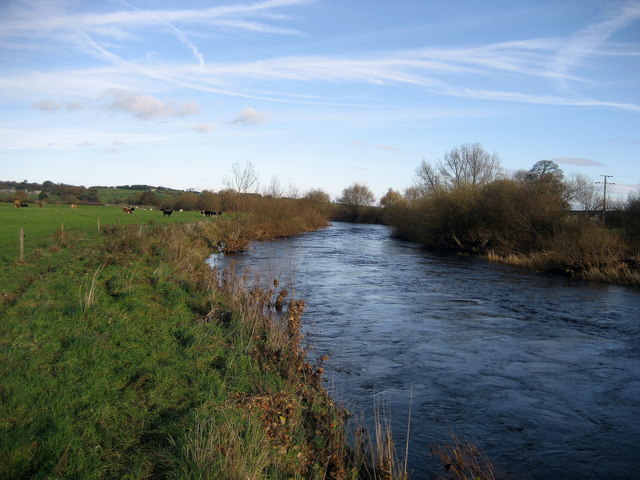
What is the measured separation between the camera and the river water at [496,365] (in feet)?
24.7

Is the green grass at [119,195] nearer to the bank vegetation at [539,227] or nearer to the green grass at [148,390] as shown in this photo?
the bank vegetation at [539,227]

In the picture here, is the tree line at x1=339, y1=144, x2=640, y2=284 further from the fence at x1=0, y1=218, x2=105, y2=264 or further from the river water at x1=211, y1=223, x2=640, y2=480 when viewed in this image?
the fence at x1=0, y1=218, x2=105, y2=264

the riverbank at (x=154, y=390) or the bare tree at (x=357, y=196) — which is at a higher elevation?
the bare tree at (x=357, y=196)

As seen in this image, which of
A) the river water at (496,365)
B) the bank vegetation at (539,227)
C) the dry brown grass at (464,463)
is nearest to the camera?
the dry brown grass at (464,463)

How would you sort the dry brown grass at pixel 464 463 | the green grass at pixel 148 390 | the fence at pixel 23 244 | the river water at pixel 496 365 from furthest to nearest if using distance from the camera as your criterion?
the fence at pixel 23 244 → the river water at pixel 496 365 → the dry brown grass at pixel 464 463 → the green grass at pixel 148 390

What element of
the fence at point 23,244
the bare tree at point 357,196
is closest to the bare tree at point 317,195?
the bare tree at point 357,196

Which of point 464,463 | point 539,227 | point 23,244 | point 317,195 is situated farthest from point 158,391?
point 317,195

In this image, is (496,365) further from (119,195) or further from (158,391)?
(119,195)

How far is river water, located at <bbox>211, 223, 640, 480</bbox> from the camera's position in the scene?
24.7 ft

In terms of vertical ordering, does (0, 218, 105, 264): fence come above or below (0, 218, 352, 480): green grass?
above

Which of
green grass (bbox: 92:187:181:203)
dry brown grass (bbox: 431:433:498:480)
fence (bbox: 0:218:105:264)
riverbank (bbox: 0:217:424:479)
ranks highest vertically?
green grass (bbox: 92:187:181:203)

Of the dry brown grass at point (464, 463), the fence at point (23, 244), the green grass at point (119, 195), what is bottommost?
the dry brown grass at point (464, 463)

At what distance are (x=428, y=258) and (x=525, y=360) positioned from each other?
22263 mm

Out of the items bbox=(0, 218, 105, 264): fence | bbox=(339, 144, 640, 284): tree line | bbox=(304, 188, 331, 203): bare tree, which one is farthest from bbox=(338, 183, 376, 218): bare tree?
bbox=(0, 218, 105, 264): fence
